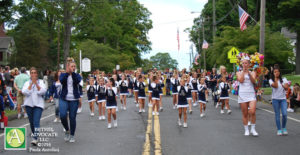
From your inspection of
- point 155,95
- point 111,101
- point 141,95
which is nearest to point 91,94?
point 141,95

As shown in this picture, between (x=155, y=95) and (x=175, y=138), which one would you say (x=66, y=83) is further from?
(x=155, y=95)

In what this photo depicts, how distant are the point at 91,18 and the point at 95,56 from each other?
7.90 meters

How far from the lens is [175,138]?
9.03 meters

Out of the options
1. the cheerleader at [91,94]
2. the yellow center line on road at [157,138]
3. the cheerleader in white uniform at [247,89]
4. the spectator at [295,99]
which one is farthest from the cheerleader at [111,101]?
the spectator at [295,99]

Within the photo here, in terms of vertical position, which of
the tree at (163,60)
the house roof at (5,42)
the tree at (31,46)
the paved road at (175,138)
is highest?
the tree at (163,60)

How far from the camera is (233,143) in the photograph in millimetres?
8344

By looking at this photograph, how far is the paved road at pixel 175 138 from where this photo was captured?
7.64 m

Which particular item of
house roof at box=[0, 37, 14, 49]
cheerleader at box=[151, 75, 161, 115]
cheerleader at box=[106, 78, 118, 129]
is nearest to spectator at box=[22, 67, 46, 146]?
cheerleader at box=[106, 78, 118, 129]

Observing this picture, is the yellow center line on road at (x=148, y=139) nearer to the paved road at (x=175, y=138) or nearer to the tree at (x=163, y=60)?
the paved road at (x=175, y=138)

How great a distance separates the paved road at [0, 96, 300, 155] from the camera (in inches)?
301

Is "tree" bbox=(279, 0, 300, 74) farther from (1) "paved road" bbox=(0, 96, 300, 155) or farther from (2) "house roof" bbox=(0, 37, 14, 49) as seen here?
(2) "house roof" bbox=(0, 37, 14, 49)

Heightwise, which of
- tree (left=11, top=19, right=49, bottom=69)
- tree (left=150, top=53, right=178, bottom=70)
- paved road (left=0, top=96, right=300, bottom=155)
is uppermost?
tree (left=150, top=53, right=178, bottom=70)

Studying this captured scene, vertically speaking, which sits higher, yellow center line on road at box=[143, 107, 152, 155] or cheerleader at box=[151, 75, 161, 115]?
cheerleader at box=[151, 75, 161, 115]

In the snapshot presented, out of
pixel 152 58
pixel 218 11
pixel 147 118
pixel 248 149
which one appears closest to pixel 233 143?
pixel 248 149
